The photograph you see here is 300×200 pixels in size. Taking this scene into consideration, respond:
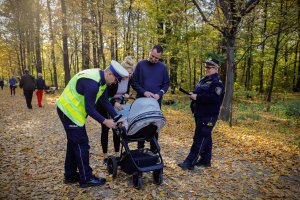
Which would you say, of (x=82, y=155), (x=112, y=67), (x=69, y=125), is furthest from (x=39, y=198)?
(x=112, y=67)

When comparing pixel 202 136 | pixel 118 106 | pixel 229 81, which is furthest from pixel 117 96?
pixel 229 81

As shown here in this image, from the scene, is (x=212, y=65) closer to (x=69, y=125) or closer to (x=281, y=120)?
(x=69, y=125)

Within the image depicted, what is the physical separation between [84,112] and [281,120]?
441 inches

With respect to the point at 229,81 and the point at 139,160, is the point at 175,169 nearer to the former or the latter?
the point at 139,160

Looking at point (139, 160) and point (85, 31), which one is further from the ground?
point (85, 31)

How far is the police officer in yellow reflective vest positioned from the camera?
377 centimetres

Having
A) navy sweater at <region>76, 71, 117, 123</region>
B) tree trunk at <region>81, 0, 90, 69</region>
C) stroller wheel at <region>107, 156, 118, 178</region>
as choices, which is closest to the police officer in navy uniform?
stroller wheel at <region>107, 156, 118, 178</region>

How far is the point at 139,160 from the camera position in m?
4.21

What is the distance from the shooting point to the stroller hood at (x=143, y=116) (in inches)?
157

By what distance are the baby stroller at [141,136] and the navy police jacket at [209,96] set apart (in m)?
1.19

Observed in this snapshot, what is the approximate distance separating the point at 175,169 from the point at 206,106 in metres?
1.55

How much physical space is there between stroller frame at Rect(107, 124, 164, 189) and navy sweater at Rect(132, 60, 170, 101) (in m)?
1.13

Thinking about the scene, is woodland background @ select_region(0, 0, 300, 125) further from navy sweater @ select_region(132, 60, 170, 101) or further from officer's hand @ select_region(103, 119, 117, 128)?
officer's hand @ select_region(103, 119, 117, 128)

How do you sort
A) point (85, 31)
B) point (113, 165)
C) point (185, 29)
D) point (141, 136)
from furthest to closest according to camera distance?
point (85, 31) → point (185, 29) → point (113, 165) → point (141, 136)
